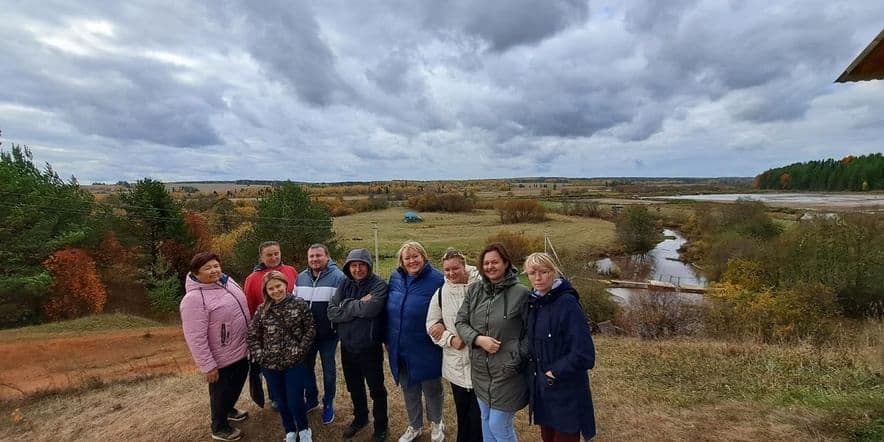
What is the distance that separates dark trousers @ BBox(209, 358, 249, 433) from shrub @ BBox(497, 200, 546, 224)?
55467 millimetres

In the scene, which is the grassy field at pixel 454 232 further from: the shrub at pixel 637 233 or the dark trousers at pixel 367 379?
the dark trousers at pixel 367 379

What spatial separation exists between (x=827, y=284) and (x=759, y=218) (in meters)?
13.8

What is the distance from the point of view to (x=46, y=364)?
10.8 m

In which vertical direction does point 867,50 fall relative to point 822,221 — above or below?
above

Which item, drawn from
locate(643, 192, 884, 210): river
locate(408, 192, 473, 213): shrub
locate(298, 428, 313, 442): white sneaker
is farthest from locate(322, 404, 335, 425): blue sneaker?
locate(408, 192, 473, 213): shrub

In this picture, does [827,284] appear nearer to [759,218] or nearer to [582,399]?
[759,218]

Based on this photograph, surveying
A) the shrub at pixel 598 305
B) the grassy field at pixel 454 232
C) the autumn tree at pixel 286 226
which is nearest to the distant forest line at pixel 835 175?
the grassy field at pixel 454 232

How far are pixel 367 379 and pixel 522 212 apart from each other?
5674 centimetres

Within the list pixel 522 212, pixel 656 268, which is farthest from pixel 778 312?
pixel 522 212

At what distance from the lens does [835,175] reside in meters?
67.2

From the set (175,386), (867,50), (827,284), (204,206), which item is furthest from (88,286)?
(827,284)

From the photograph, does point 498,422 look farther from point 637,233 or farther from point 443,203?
point 443,203

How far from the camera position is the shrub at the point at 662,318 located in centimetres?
1669

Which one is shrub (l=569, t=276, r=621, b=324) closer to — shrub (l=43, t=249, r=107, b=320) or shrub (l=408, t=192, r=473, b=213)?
shrub (l=43, t=249, r=107, b=320)
